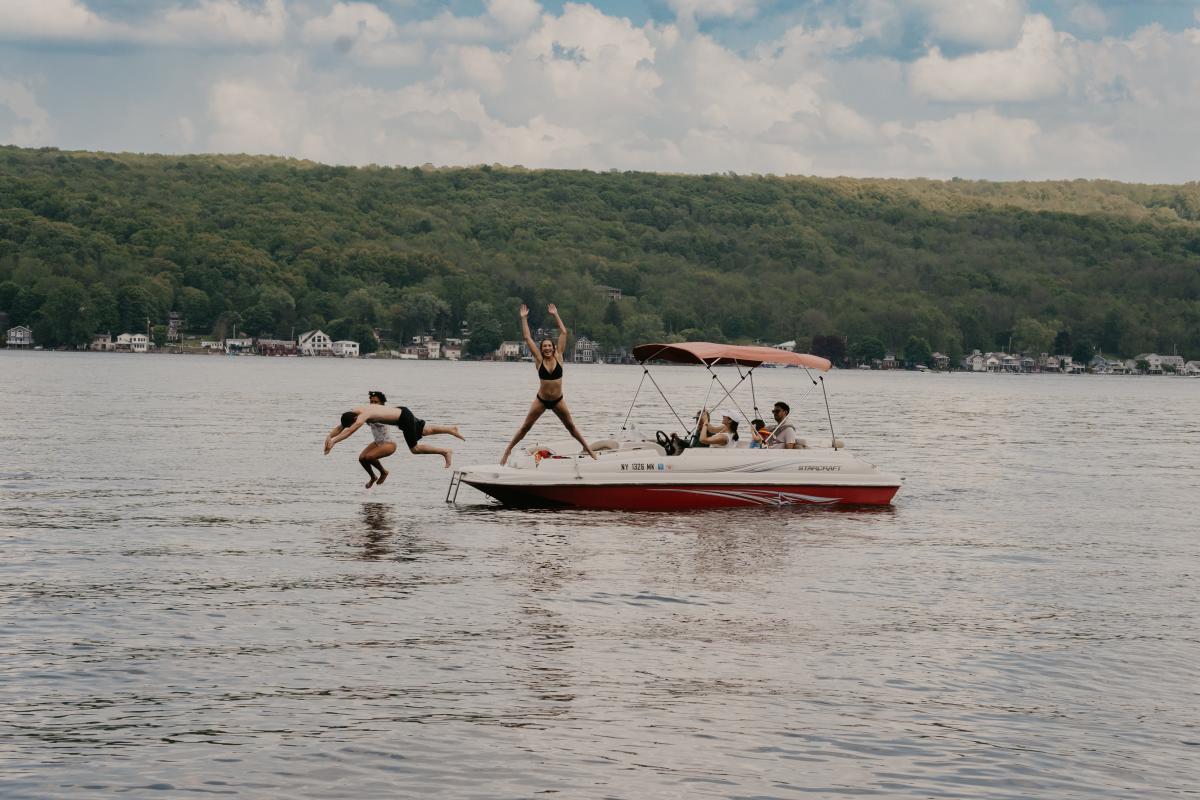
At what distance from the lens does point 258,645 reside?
14164 millimetres

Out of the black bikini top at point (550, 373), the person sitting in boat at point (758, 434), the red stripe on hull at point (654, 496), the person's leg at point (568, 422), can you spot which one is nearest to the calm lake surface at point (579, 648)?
the red stripe on hull at point (654, 496)

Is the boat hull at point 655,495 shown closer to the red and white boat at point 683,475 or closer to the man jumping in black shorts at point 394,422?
the red and white boat at point 683,475

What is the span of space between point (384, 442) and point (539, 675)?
14340 millimetres

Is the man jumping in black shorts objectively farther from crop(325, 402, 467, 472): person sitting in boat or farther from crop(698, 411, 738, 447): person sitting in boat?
crop(698, 411, 738, 447): person sitting in boat

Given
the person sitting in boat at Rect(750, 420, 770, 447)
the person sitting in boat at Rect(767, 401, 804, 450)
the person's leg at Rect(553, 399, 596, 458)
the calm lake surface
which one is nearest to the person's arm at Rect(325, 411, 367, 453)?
the calm lake surface

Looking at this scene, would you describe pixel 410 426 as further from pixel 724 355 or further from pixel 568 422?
pixel 724 355

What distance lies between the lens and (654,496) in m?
25.7

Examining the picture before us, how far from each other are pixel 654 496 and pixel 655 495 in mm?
25

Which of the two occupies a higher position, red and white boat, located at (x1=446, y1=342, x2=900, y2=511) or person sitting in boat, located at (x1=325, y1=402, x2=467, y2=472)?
person sitting in boat, located at (x1=325, y1=402, x2=467, y2=472)

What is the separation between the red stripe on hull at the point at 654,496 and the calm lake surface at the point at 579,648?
0.42m

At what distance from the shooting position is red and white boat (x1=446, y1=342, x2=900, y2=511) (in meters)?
25.2

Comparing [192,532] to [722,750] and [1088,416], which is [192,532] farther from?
[1088,416]

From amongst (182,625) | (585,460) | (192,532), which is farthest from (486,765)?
(585,460)

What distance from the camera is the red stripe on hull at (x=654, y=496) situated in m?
25.3
